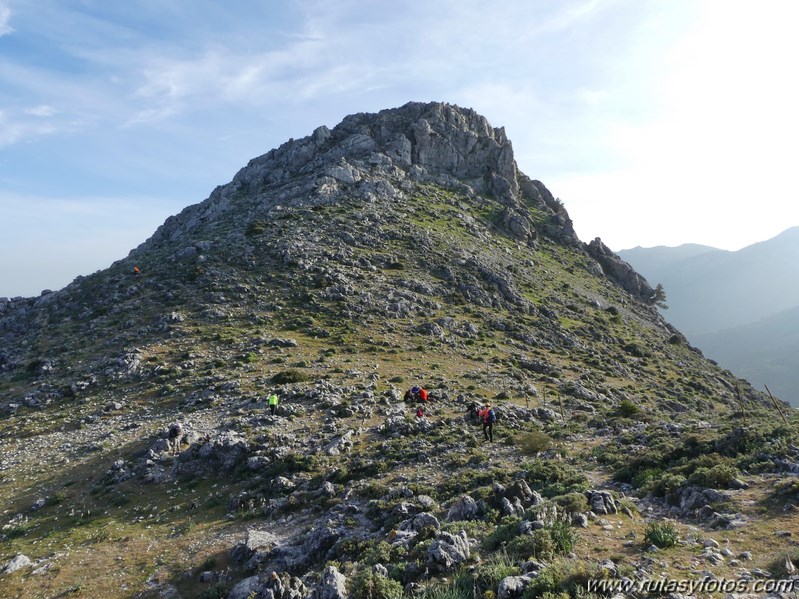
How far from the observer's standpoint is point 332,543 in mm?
15367

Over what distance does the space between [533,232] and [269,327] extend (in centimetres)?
6397

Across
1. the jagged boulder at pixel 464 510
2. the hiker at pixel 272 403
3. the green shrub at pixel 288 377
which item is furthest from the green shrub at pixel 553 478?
the green shrub at pixel 288 377

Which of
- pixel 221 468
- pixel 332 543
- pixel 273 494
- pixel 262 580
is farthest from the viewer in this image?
pixel 221 468

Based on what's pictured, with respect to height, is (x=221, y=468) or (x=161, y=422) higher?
(x=161, y=422)

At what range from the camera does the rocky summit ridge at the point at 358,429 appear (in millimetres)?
12656

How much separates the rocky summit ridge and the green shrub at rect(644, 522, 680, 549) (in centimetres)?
6

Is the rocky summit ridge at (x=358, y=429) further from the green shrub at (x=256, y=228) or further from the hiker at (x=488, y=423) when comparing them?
the hiker at (x=488, y=423)

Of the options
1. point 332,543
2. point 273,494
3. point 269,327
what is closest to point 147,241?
point 269,327

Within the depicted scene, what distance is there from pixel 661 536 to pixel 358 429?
18.4 m

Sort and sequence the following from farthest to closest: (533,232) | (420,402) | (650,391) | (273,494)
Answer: (533,232), (650,391), (420,402), (273,494)

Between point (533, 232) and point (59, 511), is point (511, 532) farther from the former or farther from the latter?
point (533, 232)

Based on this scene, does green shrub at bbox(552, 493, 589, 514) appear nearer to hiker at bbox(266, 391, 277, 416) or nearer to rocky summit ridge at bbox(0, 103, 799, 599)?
rocky summit ridge at bbox(0, 103, 799, 599)

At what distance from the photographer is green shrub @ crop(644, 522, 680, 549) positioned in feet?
37.1

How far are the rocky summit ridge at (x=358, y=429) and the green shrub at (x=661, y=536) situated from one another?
0.19ft
